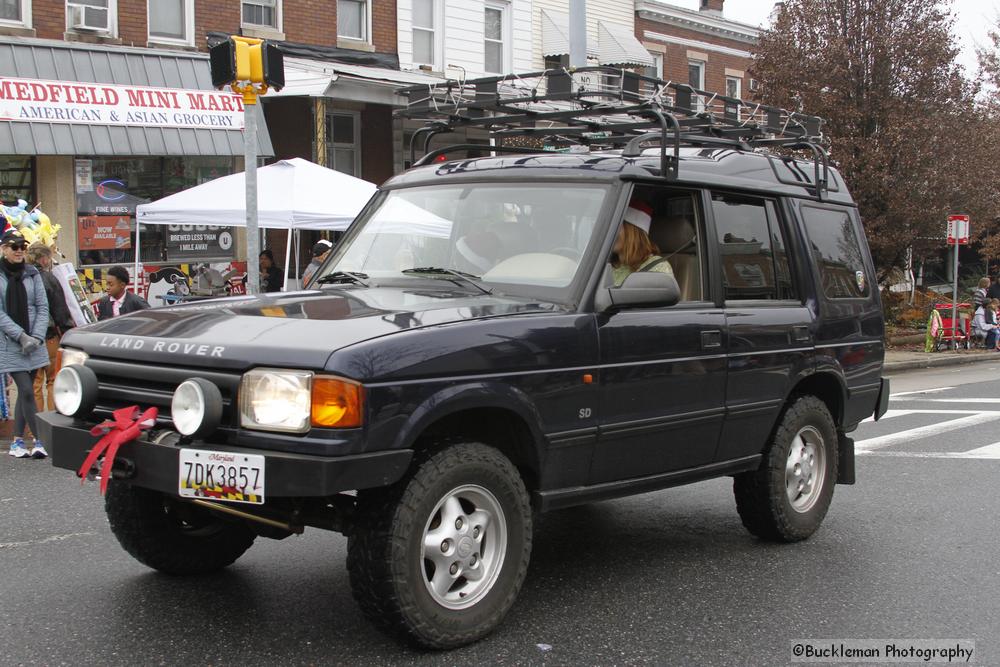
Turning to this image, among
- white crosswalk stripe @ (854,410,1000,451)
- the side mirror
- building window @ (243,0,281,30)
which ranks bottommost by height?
white crosswalk stripe @ (854,410,1000,451)

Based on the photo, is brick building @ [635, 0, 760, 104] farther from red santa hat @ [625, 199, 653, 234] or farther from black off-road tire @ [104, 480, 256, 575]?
black off-road tire @ [104, 480, 256, 575]

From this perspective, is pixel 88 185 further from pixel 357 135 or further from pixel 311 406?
pixel 311 406

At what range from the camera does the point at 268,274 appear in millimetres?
15844

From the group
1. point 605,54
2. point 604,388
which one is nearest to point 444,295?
point 604,388

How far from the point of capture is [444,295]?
4668mm

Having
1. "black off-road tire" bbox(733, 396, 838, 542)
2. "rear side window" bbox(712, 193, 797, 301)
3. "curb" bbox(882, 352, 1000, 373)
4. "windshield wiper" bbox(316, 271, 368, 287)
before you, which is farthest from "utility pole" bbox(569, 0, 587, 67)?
"windshield wiper" bbox(316, 271, 368, 287)

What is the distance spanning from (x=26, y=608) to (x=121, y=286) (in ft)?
20.0

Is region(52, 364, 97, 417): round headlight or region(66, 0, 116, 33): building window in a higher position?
region(66, 0, 116, 33): building window

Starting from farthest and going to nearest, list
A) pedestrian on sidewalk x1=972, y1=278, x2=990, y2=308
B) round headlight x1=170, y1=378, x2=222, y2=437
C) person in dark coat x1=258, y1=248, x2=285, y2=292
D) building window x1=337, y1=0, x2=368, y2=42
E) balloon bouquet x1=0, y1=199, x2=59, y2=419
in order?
pedestrian on sidewalk x1=972, y1=278, x2=990, y2=308
building window x1=337, y1=0, x2=368, y2=42
person in dark coat x1=258, y1=248, x2=285, y2=292
balloon bouquet x1=0, y1=199, x2=59, y2=419
round headlight x1=170, y1=378, x2=222, y2=437

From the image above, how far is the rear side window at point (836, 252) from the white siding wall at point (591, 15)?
730 inches

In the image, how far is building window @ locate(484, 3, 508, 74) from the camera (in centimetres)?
2422

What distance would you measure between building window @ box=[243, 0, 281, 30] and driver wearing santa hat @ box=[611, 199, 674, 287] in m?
15.9

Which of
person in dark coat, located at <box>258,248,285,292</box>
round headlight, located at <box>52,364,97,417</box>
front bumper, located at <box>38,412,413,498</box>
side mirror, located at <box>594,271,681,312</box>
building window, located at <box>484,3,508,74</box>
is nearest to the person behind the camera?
front bumper, located at <box>38,412,413,498</box>

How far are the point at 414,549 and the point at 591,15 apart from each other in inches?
991
